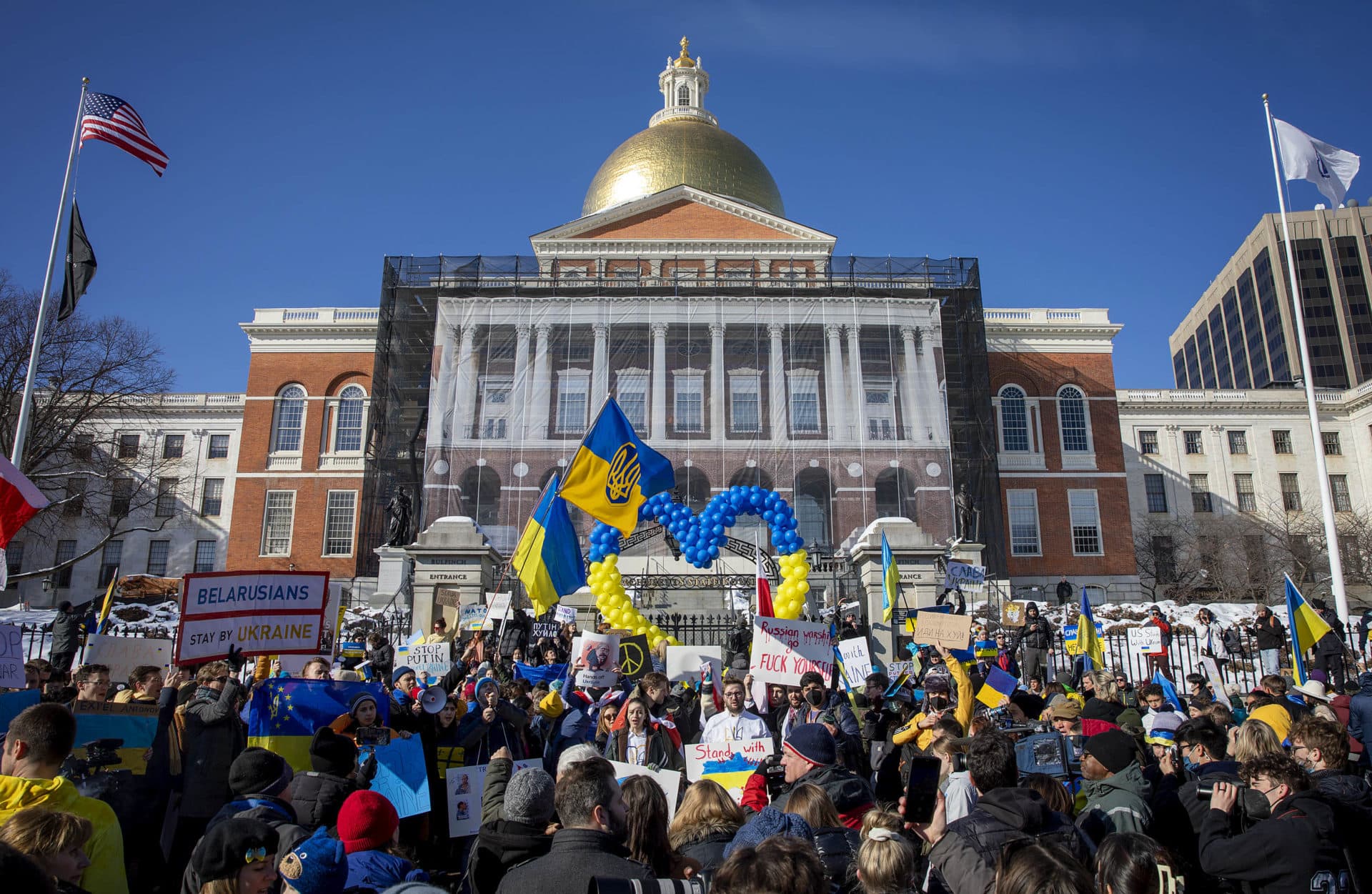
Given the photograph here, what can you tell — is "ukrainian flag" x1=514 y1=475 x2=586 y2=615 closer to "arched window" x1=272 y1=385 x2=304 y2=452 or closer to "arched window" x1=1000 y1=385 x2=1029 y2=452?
"arched window" x1=1000 y1=385 x2=1029 y2=452

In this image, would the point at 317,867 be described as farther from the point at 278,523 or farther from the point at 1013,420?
the point at 1013,420

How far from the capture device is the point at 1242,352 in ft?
378

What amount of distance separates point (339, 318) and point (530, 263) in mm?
12898

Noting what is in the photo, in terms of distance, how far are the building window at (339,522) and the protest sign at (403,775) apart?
41102 millimetres

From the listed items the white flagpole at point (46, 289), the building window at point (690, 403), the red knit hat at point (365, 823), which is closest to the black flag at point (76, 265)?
the white flagpole at point (46, 289)

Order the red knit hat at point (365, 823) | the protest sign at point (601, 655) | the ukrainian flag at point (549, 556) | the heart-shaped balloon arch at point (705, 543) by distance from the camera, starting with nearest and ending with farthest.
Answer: the red knit hat at point (365, 823) < the protest sign at point (601, 655) < the ukrainian flag at point (549, 556) < the heart-shaped balloon arch at point (705, 543)

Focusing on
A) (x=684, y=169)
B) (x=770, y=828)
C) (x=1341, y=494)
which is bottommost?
(x=770, y=828)

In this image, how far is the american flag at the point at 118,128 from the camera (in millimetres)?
18719

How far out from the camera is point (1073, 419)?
Answer: 153ft

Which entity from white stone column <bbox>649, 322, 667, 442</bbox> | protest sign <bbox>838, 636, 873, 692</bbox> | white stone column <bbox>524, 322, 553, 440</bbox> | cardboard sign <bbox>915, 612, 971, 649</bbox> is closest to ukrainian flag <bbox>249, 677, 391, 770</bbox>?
protest sign <bbox>838, 636, 873, 692</bbox>

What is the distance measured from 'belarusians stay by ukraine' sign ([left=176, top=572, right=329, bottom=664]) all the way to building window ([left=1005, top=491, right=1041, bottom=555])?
134ft

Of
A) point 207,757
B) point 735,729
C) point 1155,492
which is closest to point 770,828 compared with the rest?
point 735,729

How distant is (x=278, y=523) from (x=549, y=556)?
36.9 meters

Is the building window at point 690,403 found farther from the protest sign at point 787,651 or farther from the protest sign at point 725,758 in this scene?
the protest sign at point 725,758
